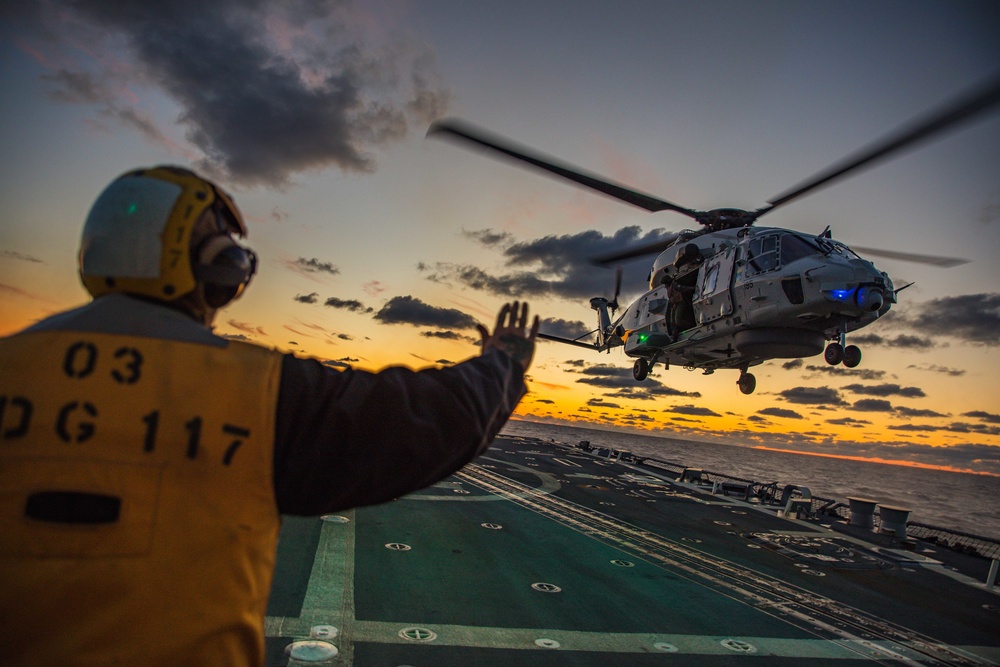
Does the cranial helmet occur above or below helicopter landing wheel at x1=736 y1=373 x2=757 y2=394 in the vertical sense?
below

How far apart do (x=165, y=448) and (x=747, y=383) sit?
16.9m

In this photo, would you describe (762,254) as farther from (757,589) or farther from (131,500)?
(131,500)

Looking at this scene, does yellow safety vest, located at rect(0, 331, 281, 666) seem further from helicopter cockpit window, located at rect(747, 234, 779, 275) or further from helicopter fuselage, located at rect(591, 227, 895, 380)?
helicopter cockpit window, located at rect(747, 234, 779, 275)

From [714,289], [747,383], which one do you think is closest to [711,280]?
[714,289]

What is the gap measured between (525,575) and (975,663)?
5.80 metres

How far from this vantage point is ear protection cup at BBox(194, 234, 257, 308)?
6.15ft

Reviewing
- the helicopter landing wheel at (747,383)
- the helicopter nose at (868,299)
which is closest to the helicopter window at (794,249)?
the helicopter nose at (868,299)

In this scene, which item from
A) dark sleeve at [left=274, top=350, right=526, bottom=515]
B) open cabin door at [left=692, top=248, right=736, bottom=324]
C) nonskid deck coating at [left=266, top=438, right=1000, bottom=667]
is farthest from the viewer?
open cabin door at [left=692, top=248, right=736, bottom=324]

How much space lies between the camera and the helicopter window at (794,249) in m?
11.9

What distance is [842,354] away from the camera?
471 inches

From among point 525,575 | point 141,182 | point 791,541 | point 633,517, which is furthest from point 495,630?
point 791,541

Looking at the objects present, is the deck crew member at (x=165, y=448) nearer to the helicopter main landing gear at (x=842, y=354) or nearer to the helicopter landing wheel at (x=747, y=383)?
the helicopter main landing gear at (x=842, y=354)

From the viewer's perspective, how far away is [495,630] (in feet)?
20.5

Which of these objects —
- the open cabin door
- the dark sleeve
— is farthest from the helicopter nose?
the dark sleeve
